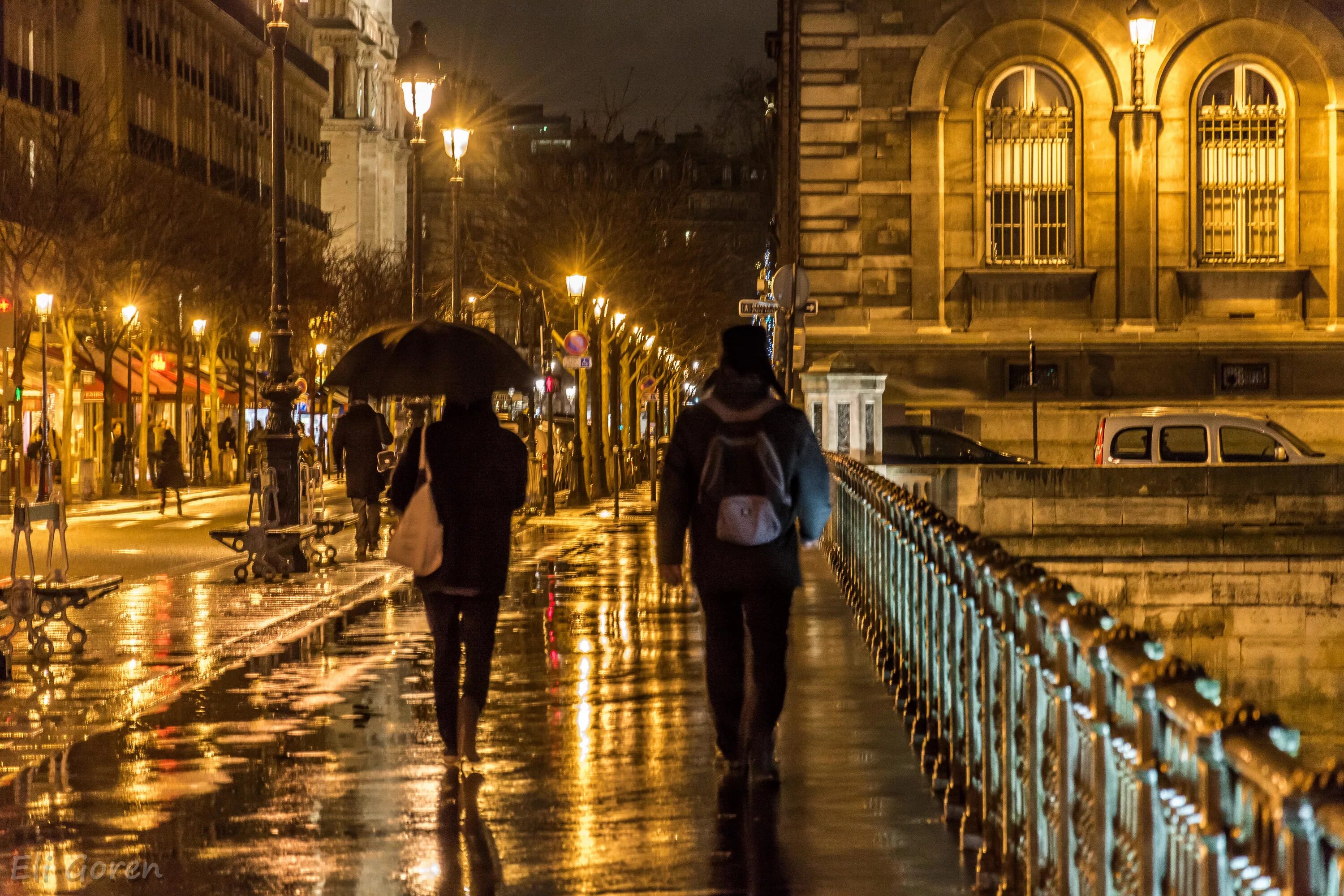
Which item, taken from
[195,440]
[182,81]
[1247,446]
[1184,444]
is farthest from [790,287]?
[182,81]

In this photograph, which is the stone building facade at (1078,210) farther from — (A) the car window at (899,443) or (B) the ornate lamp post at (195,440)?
(B) the ornate lamp post at (195,440)

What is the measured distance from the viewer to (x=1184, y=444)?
30.5 m

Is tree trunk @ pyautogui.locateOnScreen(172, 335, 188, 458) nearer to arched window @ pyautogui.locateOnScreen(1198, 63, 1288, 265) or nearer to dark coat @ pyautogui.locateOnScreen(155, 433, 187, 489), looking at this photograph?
dark coat @ pyautogui.locateOnScreen(155, 433, 187, 489)

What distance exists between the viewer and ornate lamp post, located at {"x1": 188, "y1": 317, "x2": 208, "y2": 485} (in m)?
63.6

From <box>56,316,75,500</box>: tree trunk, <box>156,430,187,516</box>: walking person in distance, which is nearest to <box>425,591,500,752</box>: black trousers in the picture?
<box>156,430,187,516</box>: walking person in distance

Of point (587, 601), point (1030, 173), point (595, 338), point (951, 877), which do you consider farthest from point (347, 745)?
point (595, 338)

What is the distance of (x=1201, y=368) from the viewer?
40312 mm

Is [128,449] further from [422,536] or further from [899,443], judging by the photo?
[422,536]

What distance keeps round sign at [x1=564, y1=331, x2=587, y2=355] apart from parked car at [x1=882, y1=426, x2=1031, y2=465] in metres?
7.30

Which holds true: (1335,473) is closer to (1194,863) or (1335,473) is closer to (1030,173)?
(1030,173)

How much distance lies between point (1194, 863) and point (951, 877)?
338 centimetres

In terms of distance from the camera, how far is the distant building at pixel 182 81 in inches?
2616

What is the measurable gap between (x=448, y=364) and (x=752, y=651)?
217cm

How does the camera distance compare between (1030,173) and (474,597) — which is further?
(1030,173)
